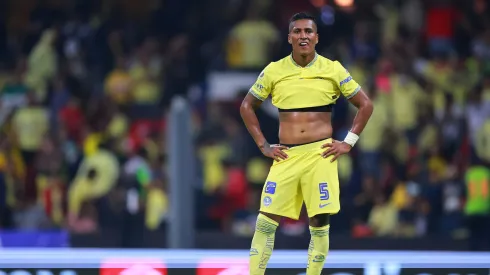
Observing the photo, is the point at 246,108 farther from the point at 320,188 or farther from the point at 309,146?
the point at 320,188

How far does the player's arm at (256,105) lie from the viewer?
10.2 metres

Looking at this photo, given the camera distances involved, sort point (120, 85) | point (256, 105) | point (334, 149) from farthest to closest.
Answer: point (120, 85) → point (256, 105) → point (334, 149)

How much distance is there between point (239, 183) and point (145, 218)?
1323 millimetres

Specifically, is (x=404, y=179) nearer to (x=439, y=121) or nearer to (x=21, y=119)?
(x=439, y=121)

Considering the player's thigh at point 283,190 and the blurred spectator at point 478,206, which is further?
the blurred spectator at point 478,206

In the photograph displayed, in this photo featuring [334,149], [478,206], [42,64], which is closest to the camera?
[334,149]

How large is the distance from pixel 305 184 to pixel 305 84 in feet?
2.44

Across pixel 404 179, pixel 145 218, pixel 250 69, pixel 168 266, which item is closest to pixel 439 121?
pixel 404 179

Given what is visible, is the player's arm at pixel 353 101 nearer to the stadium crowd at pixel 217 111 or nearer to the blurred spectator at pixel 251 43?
the stadium crowd at pixel 217 111

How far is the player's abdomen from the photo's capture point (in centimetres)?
1020

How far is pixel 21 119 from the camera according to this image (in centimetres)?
1861

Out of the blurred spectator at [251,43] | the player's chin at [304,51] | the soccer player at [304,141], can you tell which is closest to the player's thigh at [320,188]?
the soccer player at [304,141]

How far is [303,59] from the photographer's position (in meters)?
10.2

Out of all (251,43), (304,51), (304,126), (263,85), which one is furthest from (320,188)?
(251,43)
